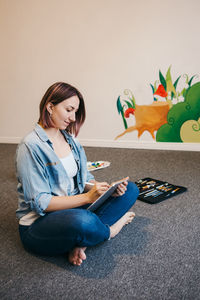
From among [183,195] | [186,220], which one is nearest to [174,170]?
[183,195]

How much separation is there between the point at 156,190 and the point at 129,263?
915 millimetres

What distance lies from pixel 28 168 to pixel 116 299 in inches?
23.7

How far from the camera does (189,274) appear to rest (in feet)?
4.02

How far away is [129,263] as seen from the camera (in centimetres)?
132

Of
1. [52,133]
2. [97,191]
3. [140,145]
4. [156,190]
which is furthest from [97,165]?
[97,191]

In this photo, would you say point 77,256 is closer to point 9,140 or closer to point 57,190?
point 57,190

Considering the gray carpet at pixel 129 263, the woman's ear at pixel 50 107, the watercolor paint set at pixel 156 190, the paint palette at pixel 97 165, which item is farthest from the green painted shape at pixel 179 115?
the woman's ear at pixel 50 107

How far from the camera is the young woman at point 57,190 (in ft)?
4.08

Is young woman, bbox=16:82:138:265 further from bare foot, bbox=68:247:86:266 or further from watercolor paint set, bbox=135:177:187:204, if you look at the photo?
watercolor paint set, bbox=135:177:187:204

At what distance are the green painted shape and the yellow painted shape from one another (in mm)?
35

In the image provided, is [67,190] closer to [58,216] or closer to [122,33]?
[58,216]

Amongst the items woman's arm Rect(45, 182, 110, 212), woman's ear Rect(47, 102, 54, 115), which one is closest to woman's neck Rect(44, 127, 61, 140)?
→ woman's ear Rect(47, 102, 54, 115)

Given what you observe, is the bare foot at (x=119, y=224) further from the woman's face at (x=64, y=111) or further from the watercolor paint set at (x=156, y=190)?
the woman's face at (x=64, y=111)

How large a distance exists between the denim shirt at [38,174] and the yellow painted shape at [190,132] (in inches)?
88.4
